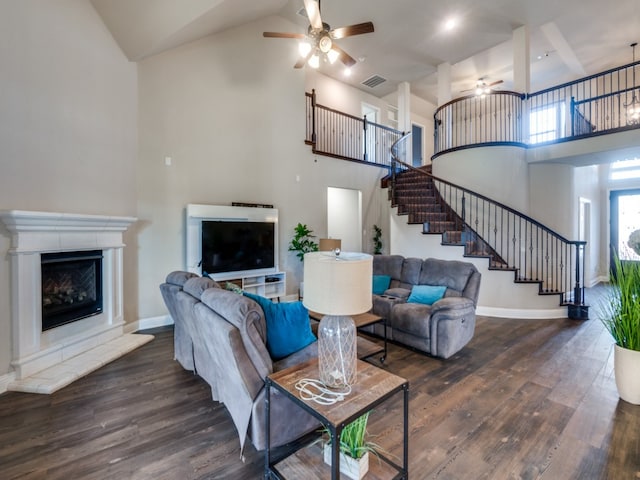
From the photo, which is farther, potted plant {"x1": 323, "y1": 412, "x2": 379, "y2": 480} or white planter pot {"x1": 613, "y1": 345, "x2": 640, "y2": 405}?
white planter pot {"x1": 613, "y1": 345, "x2": 640, "y2": 405}

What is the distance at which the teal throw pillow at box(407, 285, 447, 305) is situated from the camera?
3769 mm

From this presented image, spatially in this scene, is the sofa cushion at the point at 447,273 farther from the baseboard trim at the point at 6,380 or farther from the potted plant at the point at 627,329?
the baseboard trim at the point at 6,380

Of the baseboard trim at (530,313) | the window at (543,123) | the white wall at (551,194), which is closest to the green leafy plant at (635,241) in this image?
the baseboard trim at (530,313)

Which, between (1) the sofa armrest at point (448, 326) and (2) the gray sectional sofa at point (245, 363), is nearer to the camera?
(2) the gray sectional sofa at point (245, 363)

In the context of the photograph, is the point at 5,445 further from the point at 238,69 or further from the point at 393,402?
the point at 238,69

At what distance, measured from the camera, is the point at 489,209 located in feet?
19.0

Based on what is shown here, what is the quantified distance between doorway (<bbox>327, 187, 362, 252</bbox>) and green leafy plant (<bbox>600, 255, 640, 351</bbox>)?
5.29 metres

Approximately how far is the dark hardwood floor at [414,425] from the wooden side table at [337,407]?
0.26m

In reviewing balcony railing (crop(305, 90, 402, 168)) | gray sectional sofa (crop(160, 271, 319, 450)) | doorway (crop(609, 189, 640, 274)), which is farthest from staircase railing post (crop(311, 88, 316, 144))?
doorway (crop(609, 189, 640, 274))

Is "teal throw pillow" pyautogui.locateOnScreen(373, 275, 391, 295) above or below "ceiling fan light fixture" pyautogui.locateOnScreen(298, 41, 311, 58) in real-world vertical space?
below

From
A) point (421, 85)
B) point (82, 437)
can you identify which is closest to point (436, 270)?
point (82, 437)

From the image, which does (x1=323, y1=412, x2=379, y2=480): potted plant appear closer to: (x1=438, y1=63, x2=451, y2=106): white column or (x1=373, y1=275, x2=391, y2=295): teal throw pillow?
(x1=373, y1=275, x2=391, y2=295): teal throw pillow

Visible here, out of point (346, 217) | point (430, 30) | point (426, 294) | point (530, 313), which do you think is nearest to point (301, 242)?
point (346, 217)

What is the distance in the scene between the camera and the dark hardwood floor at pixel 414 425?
1797 mm
